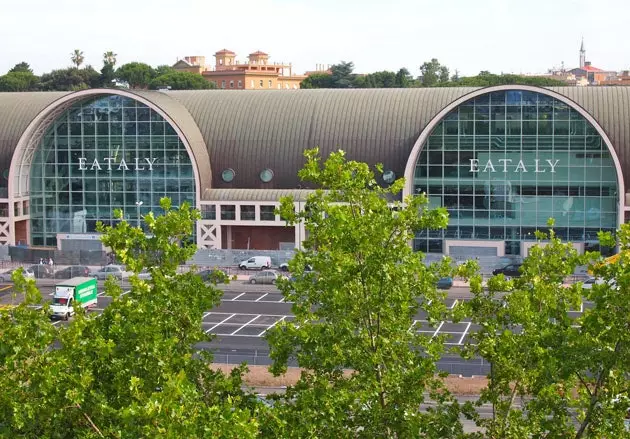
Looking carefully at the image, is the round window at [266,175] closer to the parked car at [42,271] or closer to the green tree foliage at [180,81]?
the parked car at [42,271]

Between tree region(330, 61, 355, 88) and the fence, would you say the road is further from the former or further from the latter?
tree region(330, 61, 355, 88)

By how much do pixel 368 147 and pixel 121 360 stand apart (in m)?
54.0

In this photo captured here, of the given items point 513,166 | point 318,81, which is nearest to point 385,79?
point 318,81

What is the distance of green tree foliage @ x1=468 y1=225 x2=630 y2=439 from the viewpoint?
22453mm

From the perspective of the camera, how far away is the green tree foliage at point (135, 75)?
174 m

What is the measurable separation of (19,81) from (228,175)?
340ft

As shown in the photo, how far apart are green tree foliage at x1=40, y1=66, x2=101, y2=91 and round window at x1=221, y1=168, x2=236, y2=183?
9724 centimetres

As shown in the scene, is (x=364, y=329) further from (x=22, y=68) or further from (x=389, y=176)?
(x=22, y=68)

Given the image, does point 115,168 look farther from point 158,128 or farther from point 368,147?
point 368,147

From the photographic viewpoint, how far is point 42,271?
72375mm

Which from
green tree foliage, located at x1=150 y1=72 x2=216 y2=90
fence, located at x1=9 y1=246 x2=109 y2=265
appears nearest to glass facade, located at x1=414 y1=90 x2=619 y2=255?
fence, located at x1=9 y1=246 x2=109 y2=265

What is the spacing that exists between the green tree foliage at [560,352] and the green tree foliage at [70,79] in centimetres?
15140

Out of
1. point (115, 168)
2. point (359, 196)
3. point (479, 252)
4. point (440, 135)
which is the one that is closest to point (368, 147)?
point (440, 135)

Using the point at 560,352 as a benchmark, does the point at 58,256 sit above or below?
below
